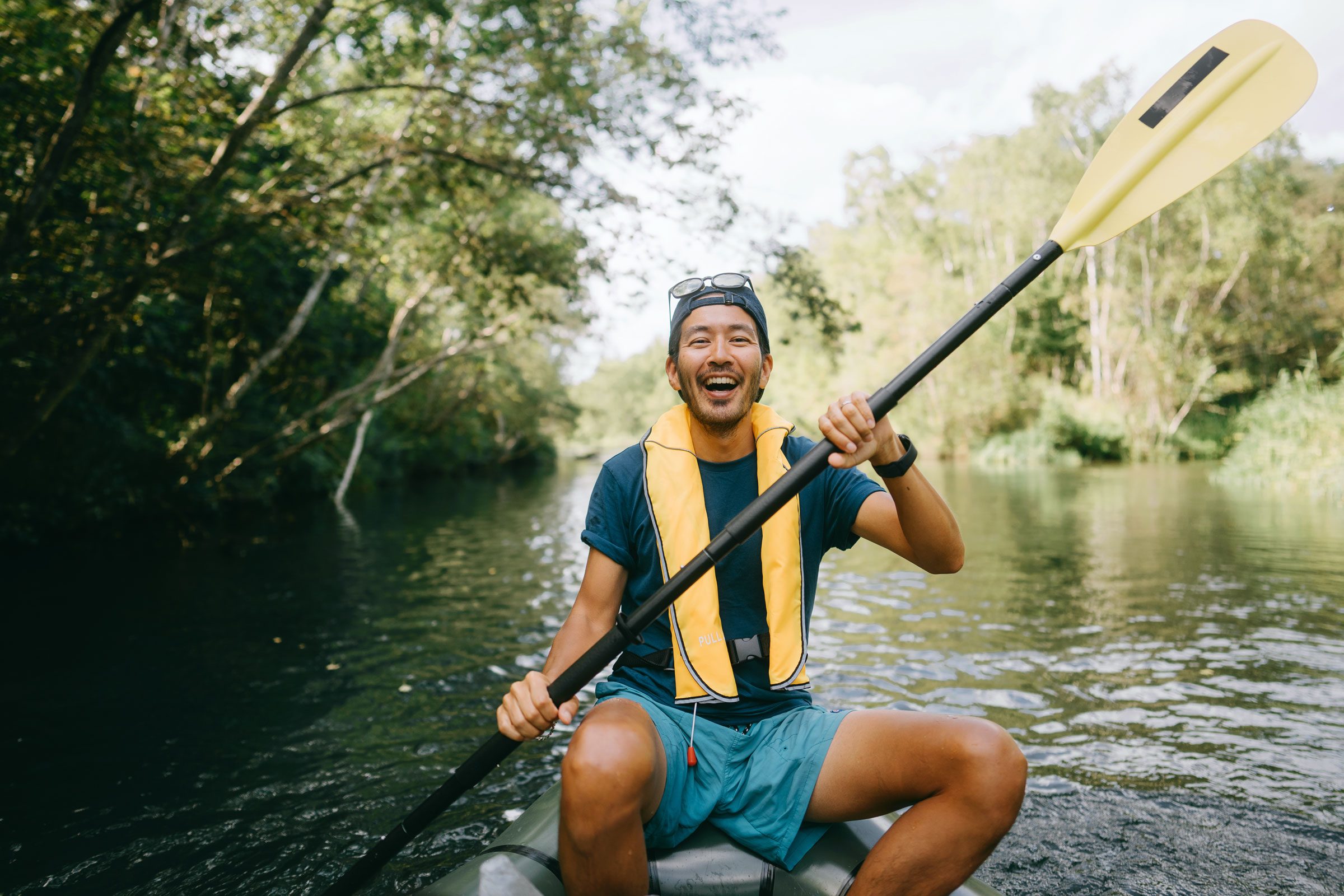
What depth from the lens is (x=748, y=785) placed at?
6.29 ft

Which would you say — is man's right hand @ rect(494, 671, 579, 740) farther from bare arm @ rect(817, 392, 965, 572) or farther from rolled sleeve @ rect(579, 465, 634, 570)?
bare arm @ rect(817, 392, 965, 572)

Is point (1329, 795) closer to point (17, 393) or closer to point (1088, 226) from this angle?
point (1088, 226)

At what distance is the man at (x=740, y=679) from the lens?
1.69 metres

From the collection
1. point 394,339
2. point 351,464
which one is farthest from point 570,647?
point 351,464

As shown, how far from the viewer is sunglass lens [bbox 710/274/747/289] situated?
2.30 m

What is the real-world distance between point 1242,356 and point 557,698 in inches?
1318

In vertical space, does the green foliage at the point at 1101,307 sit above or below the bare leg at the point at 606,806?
above

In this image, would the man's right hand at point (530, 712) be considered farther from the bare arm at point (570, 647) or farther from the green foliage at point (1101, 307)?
the green foliage at point (1101, 307)

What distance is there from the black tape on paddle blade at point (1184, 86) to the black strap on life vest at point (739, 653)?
1.77 meters

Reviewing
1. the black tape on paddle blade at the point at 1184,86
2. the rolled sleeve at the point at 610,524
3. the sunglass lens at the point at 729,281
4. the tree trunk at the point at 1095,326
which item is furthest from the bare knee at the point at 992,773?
the tree trunk at the point at 1095,326

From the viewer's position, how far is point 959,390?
2909 cm

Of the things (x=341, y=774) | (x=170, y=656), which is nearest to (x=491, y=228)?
(x=170, y=656)

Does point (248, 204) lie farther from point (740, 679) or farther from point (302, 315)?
point (740, 679)

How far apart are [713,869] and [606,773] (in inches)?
17.8
